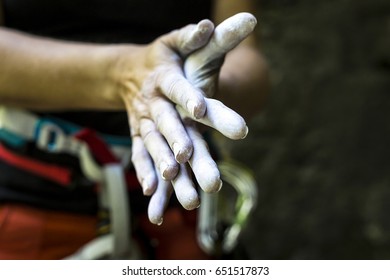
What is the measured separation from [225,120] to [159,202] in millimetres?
99

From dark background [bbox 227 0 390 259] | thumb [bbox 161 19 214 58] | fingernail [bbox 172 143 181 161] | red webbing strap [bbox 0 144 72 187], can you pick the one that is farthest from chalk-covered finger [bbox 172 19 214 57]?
dark background [bbox 227 0 390 259]

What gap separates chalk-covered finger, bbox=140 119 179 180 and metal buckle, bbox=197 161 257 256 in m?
0.28

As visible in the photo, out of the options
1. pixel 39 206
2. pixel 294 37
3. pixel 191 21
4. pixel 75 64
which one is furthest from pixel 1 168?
pixel 294 37

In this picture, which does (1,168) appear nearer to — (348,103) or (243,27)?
(243,27)

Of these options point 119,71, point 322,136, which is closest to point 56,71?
point 119,71

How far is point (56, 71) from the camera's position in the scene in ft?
2.27

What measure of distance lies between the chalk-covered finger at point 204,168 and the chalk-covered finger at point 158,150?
0.02 metres

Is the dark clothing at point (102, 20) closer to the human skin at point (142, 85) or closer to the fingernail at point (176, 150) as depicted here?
the human skin at point (142, 85)

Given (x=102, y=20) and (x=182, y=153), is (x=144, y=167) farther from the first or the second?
(x=102, y=20)

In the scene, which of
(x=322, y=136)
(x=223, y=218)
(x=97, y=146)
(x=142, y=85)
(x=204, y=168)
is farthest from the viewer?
(x=322, y=136)

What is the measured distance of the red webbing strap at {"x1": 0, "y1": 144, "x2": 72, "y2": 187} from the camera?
76cm

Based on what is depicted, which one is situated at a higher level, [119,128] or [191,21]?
[191,21]

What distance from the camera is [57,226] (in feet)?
2.49
